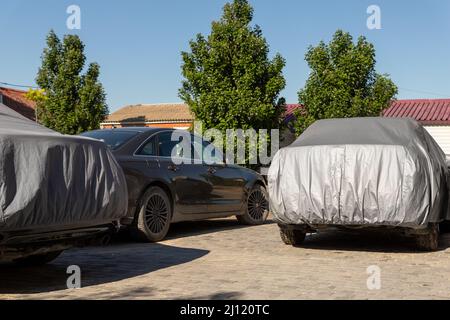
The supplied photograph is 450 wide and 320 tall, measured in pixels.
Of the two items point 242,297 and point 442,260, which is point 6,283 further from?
point 442,260

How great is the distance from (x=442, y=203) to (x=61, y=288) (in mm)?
4784

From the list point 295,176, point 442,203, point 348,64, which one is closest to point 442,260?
point 442,203

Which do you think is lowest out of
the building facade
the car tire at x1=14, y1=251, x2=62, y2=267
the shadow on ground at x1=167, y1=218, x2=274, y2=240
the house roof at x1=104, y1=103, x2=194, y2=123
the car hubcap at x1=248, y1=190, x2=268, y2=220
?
the shadow on ground at x1=167, y1=218, x2=274, y2=240

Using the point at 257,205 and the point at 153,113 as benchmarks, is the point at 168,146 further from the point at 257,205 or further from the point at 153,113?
the point at 153,113

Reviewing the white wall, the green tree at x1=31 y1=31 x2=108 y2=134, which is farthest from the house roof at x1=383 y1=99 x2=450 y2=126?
the green tree at x1=31 y1=31 x2=108 y2=134

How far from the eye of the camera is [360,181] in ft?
23.0

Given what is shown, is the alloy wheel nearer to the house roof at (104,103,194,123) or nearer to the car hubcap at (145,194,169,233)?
the car hubcap at (145,194,169,233)

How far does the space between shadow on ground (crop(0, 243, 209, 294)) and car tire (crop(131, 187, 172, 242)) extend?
0.63 feet

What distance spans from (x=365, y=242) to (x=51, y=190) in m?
5.05

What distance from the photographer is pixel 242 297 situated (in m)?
4.97

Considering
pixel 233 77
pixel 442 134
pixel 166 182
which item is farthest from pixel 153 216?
pixel 442 134

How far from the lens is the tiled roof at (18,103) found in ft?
143

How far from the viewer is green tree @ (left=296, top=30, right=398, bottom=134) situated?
19.0 m

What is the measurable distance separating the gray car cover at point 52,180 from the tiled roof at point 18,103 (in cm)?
3939
